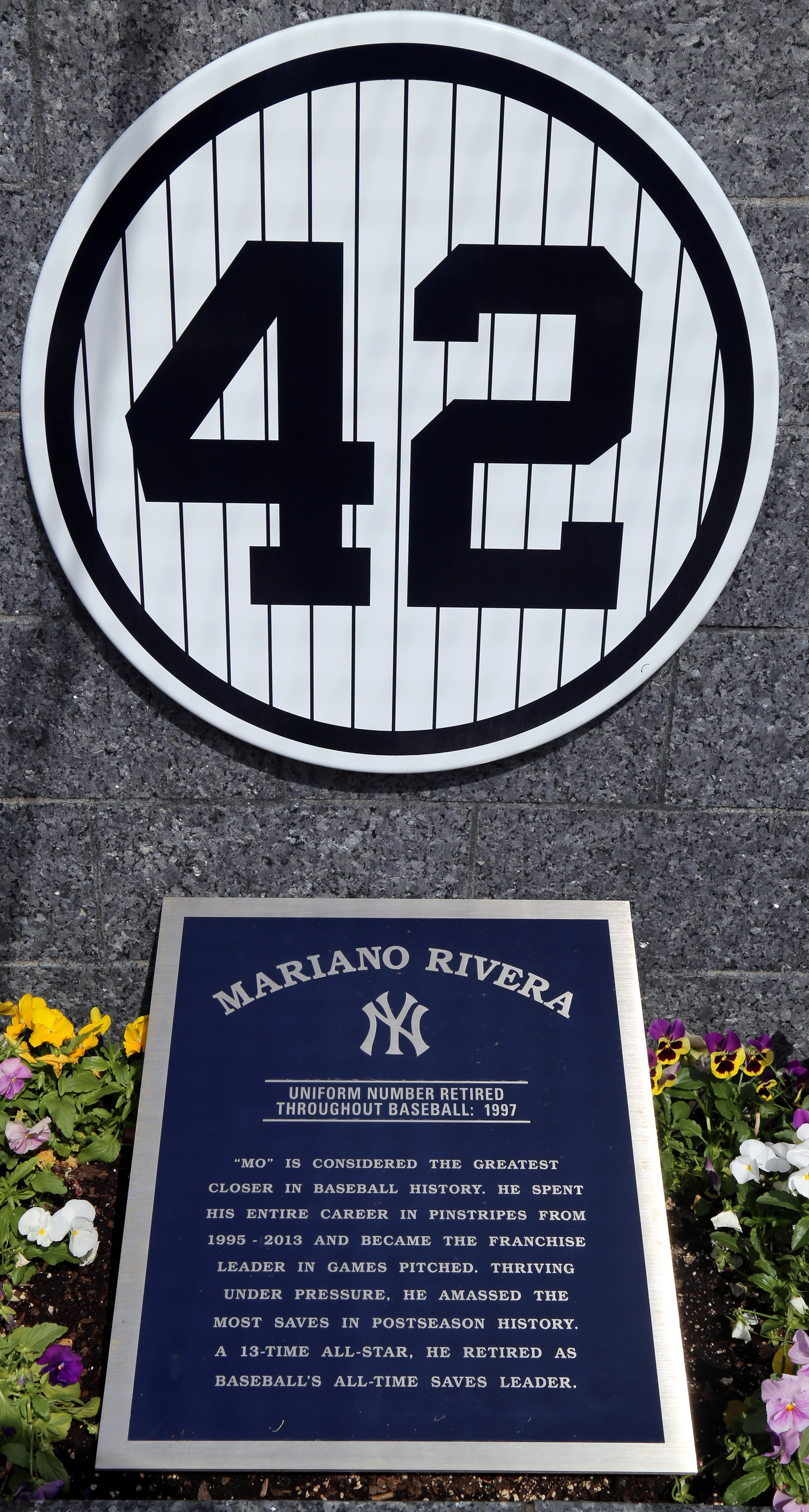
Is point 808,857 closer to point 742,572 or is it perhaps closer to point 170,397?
point 742,572

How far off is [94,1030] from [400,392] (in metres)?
2.08

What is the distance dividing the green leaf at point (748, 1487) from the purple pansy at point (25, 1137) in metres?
1.94

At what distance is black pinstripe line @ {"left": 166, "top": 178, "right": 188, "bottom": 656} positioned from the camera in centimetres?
258

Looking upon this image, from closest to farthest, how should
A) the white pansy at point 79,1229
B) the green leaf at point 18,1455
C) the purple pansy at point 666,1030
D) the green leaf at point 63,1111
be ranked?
the green leaf at point 18,1455, the white pansy at point 79,1229, the green leaf at point 63,1111, the purple pansy at point 666,1030

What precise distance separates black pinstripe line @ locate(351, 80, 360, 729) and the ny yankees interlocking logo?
0.76 m

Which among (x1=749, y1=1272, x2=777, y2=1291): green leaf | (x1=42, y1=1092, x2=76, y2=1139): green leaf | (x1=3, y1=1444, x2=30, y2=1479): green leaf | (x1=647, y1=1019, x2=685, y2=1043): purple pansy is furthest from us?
(x1=647, y1=1019, x2=685, y2=1043): purple pansy

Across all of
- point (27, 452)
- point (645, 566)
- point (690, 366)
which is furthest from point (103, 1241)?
point (690, 366)

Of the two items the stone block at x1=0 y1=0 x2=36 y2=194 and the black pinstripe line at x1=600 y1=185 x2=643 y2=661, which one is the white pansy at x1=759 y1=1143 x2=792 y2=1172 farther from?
the stone block at x1=0 y1=0 x2=36 y2=194

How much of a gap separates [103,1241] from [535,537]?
2224 mm

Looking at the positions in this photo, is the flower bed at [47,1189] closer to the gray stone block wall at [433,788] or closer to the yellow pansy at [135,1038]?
the yellow pansy at [135,1038]

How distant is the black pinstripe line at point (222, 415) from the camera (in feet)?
8.34

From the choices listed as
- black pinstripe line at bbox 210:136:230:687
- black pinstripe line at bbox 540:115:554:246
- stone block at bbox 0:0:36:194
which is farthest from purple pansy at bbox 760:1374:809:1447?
stone block at bbox 0:0:36:194

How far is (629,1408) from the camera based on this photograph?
96.2 inches

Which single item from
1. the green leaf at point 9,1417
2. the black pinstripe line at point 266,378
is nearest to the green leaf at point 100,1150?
the green leaf at point 9,1417
